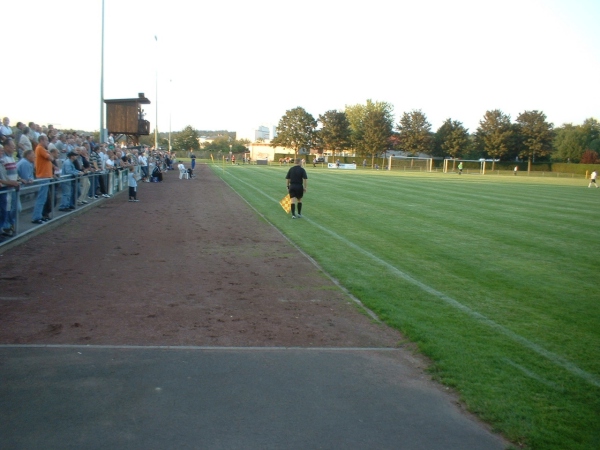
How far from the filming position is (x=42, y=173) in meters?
14.3

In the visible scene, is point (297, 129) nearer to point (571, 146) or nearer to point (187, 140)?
point (187, 140)

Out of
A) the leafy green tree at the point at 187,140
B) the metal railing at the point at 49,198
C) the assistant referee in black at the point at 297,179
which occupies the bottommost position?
the metal railing at the point at 49,198

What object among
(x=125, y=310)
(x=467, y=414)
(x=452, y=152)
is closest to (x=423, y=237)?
(x=125, y=310)

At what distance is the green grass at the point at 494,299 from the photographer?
4.57 metres

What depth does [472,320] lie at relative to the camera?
272 inches

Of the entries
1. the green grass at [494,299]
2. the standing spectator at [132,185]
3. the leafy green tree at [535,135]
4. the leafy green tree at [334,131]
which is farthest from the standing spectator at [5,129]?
the leafy green tree at [334,131]

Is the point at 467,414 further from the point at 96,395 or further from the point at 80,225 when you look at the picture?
the point at 80,225

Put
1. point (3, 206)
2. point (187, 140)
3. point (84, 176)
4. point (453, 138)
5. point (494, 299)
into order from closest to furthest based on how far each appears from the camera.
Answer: point (494, 299), point (3, 206), point (84, 176), point (453, 138), point (187, 140)

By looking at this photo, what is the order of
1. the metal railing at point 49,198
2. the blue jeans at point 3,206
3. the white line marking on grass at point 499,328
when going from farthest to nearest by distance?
1. the metal railing at point 49,198
2. the blue jeans at point 3,206
3. the white line marking on grass at point 499,328

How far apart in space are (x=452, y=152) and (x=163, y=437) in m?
96.2

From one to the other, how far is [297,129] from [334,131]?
7698mm

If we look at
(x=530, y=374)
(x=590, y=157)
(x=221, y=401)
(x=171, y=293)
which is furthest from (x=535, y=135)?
(x=221, y=401)

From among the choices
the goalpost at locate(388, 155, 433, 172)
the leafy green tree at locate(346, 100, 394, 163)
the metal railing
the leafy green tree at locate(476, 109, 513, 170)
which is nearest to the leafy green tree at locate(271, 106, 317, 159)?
the leafy green tree at locate(346, 100, 394, 163)

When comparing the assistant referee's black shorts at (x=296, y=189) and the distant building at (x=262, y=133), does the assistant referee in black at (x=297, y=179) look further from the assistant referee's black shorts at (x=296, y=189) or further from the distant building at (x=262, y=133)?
the distant building at (x=262, y=133)
